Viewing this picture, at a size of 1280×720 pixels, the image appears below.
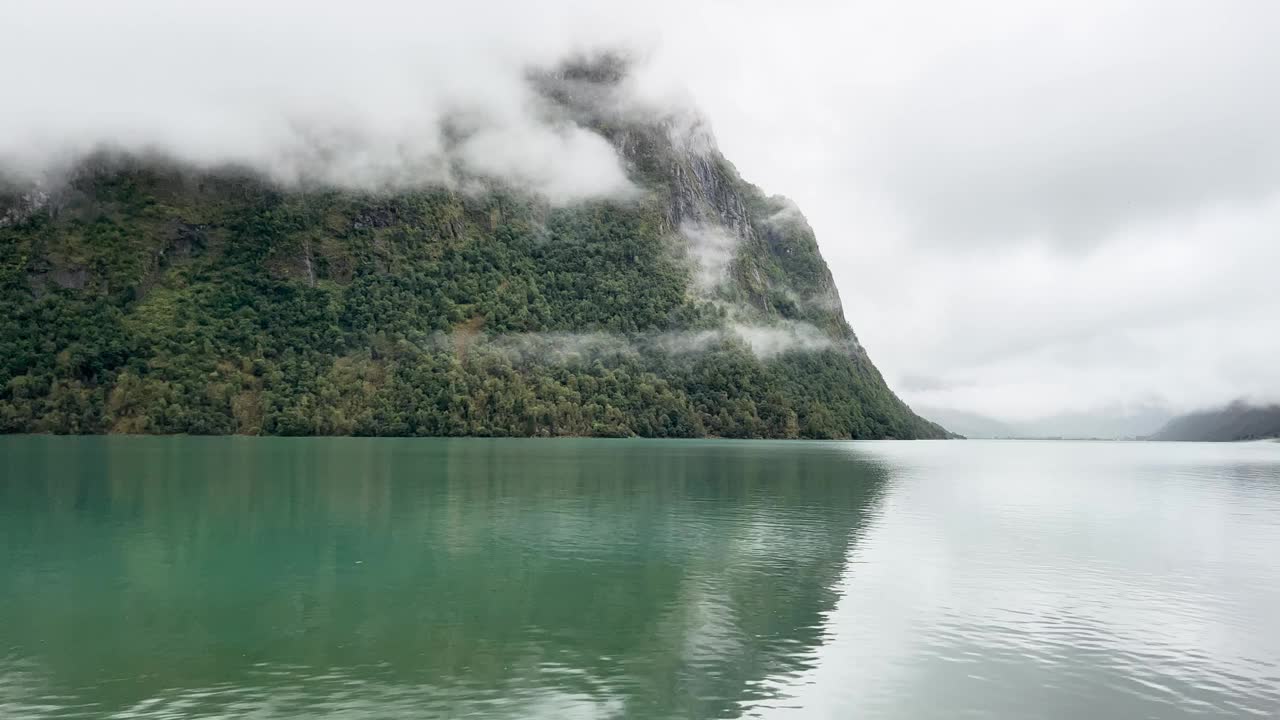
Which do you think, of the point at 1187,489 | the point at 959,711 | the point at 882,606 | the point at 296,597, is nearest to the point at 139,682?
the point at 296,597

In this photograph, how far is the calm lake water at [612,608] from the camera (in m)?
19.9

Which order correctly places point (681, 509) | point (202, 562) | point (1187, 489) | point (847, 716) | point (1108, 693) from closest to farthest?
point (847, 716) → point (1108, 693) → point (202, 562) → point (681, 509) → point (1187, 489)

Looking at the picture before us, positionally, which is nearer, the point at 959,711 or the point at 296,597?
the point at 959,711

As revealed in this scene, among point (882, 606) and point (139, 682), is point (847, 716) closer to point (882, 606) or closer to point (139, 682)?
point (882, 606)

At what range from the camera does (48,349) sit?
186 metres

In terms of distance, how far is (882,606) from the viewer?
2981cm

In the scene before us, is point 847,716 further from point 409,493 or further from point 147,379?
point 147,379

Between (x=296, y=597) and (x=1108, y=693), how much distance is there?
81.4ft

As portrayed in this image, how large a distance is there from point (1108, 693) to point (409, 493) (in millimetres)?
49750

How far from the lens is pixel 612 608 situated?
1112 inches

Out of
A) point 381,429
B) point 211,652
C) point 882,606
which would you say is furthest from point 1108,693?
point 381,429

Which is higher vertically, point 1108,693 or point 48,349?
point 48,349

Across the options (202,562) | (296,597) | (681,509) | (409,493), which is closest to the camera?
(296,597)

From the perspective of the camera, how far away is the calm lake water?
19.9 metres
